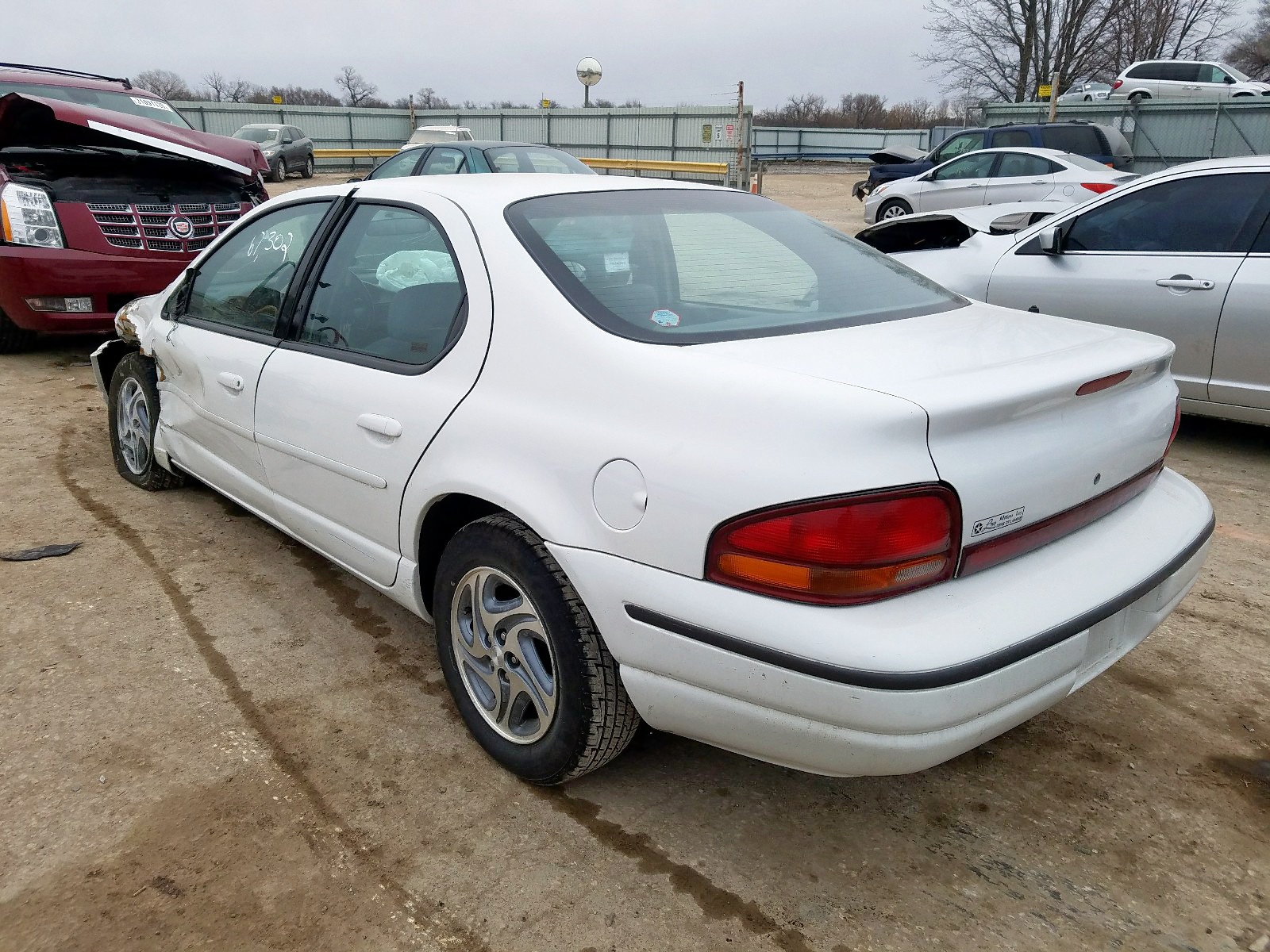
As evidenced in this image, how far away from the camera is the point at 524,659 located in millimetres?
2318

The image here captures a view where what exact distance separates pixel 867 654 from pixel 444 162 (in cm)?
946

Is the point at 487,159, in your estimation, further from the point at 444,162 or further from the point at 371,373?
the point at 371,373

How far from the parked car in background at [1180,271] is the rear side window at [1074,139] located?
32.1 feet

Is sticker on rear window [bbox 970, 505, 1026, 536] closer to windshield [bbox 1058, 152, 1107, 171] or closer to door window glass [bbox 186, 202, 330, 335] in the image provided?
door window glass [bbox 186, 202, 330, 335]

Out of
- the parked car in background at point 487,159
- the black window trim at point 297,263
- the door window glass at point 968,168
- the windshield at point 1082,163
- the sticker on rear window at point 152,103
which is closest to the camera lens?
the black window trim at point 297,263

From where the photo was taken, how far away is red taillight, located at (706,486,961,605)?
1.76m

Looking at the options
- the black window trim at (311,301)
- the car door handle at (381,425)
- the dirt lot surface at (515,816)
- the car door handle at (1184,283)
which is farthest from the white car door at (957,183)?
the car door handle at (381,425)

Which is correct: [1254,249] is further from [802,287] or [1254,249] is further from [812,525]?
[812,525]

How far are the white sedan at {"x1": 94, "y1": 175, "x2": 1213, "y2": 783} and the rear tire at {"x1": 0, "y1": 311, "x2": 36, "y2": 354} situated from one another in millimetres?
4928

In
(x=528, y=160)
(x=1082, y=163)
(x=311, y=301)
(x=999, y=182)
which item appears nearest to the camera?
(x=311, y=301)

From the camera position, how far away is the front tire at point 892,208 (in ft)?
47.7

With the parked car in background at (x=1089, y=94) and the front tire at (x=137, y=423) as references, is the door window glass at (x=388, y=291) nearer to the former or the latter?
the front tire at (x=137, y=423)

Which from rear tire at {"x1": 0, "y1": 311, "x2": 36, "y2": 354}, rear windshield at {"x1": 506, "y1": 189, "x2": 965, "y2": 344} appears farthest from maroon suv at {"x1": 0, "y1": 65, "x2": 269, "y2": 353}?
rear windshield at {"x1": 506, "y1": 189, "x2": 965, "y2": 344}

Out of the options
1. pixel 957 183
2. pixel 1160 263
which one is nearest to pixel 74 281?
pixel 1160 263
